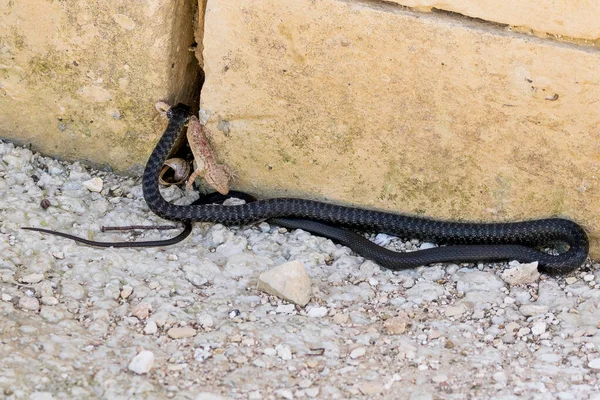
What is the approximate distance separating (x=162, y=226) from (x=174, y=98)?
3.55 ft

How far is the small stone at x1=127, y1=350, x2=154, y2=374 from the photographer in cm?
455

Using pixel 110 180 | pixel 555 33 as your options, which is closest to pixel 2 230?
pixel 110 180

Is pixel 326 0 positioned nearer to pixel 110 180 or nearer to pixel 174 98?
pixel 174 98

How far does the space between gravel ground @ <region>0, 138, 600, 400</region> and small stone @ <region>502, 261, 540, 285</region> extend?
12 millimetres

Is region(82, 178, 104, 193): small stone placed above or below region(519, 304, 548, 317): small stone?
below

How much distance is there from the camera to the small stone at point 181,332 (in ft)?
16.4

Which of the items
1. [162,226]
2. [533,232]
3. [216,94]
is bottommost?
[162,226]

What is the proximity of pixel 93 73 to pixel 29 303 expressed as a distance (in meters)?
2.14

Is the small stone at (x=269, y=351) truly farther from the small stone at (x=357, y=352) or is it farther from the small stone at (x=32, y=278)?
the small stone at (x=32, y=278)

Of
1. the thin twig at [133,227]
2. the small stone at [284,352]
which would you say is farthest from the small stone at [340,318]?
the thin twig at [133,227]

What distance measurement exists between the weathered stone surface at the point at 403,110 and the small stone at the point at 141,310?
5.69 feet

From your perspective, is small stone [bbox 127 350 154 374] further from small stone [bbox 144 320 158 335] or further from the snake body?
the snake body

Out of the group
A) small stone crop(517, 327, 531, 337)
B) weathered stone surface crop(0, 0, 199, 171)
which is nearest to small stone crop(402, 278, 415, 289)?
small stone crop(517, 327, 531, 337)

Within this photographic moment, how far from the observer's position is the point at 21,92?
6.57 m
